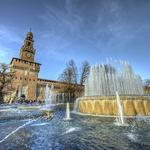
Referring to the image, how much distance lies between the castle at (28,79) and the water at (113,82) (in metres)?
30.9

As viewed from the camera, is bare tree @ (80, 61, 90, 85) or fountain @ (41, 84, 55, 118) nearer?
fountain @ (41, 84, 55, 118)

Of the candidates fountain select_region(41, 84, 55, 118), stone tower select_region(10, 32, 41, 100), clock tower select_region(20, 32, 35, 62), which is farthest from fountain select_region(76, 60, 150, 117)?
clock tower select_region(20, 32, 35, 62)

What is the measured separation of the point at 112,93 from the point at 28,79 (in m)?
43.2

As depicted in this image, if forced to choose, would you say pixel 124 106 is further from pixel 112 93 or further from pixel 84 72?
pixel 84 72

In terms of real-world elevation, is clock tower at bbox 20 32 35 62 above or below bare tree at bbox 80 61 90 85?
above

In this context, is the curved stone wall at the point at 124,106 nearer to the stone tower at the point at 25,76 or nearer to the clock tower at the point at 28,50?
the stone tower at the point at 25,76

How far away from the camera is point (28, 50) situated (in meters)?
63.0

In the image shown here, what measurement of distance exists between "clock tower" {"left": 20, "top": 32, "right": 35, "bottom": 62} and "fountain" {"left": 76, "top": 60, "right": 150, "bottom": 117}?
47.1 metres

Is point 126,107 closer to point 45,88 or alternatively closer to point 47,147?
point 47,147

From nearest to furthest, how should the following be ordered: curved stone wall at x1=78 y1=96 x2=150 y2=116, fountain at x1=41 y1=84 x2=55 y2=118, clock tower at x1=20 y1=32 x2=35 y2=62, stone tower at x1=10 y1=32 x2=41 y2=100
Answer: curved stone wall at x1=78 y1=96 x2=150 y2=116 → fountain at x1=41 y1=84 x2=55 y2=118 → stone tower at x1=10 y1=32 x2=41 y2=100 → clock tower at x1=20 y1=32 x2=35 y2=62

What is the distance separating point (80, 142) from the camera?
549 centimetres

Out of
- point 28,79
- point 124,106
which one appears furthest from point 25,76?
point 124,106

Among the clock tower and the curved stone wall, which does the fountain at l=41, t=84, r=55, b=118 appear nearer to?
the curved stone wall

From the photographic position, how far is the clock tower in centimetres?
6178
